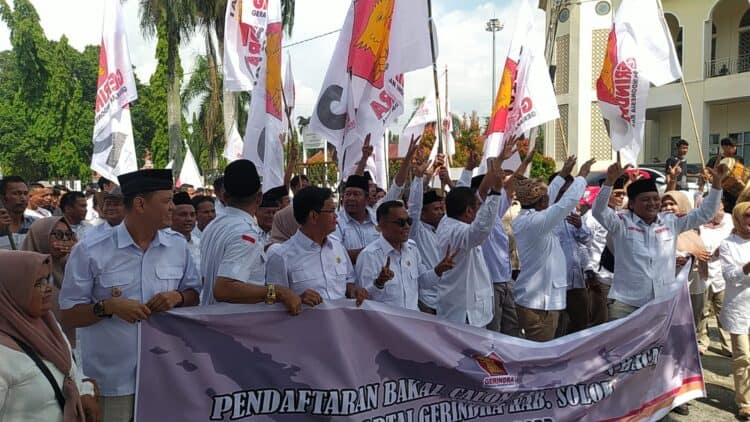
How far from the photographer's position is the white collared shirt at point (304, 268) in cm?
346

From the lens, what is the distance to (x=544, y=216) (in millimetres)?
4641

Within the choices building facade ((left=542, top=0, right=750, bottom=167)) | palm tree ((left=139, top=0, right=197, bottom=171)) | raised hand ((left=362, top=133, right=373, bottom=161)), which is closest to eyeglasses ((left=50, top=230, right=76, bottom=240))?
raised hand ((left=362, top=133, right=373, bottom=161))

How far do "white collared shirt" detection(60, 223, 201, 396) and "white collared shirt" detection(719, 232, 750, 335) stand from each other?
4.53 metres

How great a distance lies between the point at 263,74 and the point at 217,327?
137 inches

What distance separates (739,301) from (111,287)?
484 centimetres

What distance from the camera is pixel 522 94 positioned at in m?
6.52

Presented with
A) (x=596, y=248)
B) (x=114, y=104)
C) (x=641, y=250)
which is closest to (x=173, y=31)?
(x=114, y=104)

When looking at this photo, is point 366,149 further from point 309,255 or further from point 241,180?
point 241,180

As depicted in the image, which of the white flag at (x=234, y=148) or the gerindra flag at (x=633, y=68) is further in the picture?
A: the white flag at (x=234, y=148)

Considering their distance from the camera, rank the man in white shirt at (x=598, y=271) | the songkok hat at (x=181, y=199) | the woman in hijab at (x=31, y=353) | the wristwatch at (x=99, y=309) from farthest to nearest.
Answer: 1. the man in white shirt at (x=598, y=271)
2. the songkok hat at (x=181, y=199)
3. the wristwatch at (x=99, y=309)
4. the woman in hijab at (x=31, y=353)

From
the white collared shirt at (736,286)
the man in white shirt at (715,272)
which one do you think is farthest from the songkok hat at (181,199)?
the man in white shirt at (715,272)

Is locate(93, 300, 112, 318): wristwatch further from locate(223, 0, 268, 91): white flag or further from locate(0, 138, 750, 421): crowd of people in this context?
locate(223, 0, 268, 91): white flag

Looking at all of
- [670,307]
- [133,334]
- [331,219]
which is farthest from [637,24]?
[133,334]

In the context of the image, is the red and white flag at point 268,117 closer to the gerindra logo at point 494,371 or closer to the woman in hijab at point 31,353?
the gerindra logo at point 494,371
